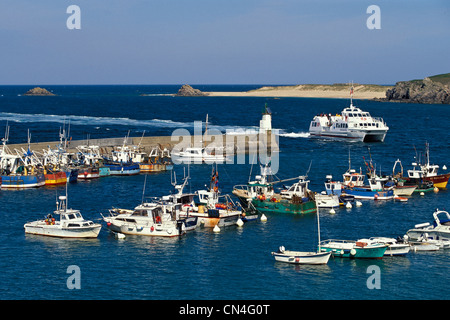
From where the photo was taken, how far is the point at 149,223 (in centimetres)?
5022

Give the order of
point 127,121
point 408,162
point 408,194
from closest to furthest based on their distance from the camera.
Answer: point 408,194 → point 408,162 → point 127,121

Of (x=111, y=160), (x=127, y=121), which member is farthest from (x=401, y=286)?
(x=127, y=121)

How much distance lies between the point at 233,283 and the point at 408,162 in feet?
191

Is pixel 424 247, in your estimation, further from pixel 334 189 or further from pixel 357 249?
pixel 334 189

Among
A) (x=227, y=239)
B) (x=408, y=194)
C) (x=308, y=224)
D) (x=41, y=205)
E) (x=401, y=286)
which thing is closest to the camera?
(x=401, y=286)

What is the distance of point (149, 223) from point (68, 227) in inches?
253

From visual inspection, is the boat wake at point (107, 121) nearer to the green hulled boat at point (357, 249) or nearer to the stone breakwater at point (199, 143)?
the stone breakwater at point (199, 143)

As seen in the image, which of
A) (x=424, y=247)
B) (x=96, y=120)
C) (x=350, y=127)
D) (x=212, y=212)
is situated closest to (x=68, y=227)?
(x=212, y=212)

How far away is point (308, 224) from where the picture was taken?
54688 mm

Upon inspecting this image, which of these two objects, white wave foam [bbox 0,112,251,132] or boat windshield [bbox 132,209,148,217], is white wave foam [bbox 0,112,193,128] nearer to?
white wave foam [bbox 0,112,251,132]

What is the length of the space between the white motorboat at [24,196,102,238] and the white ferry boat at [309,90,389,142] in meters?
75.9

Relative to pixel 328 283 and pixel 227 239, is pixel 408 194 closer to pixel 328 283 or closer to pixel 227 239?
pixel 227 239

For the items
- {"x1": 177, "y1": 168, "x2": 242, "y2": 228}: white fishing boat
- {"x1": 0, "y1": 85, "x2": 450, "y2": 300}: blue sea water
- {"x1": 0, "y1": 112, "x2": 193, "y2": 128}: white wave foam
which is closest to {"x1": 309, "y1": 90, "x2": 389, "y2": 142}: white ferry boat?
{"x1": 0, "y1": 112, "x2": 193, "y2": 128}: white wave foam
